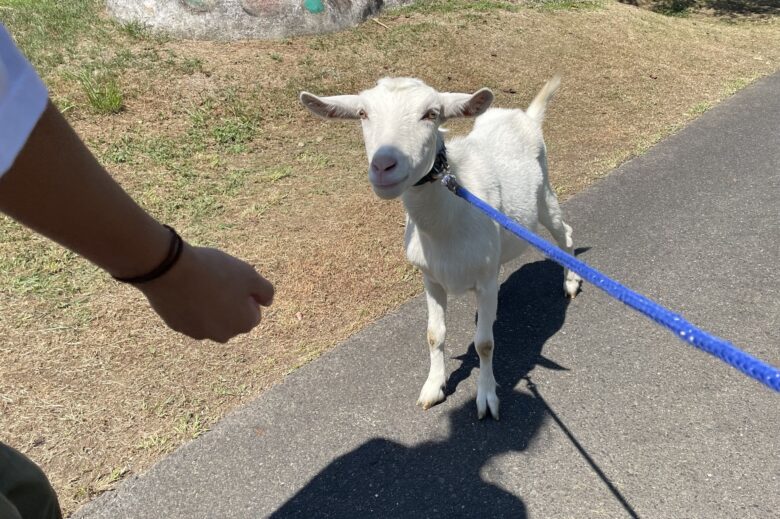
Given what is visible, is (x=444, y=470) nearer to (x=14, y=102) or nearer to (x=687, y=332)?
(x=687, y=332)

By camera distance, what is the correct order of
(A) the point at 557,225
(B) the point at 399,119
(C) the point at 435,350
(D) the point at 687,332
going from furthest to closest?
1. (A) the point at 557,225
2. (C) the point at 435,350
3. (B) the point at 399,119
4. (D) the point at 687,332

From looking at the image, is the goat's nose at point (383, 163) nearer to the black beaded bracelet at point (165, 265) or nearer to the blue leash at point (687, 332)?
the blue leash at point (687, 332)

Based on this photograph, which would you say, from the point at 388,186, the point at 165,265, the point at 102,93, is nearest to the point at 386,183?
the point at 388,186

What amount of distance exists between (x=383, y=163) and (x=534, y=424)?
161cm

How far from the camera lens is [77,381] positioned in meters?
3.30

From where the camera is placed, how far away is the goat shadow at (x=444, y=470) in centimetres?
257

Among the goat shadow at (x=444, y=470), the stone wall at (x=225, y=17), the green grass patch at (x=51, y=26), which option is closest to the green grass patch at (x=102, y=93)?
the green grass patch at (x=51, y=26)

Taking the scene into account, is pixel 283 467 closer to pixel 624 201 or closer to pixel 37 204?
pixel 37 204

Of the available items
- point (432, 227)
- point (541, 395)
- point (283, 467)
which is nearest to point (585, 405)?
point (541, 395)

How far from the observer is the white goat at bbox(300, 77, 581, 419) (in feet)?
7.65

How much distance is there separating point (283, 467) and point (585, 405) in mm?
1540

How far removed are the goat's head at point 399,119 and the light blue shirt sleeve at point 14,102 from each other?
1430mm

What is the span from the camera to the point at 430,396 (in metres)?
3.10

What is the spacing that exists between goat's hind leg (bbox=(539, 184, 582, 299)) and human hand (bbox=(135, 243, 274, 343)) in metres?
2.92
